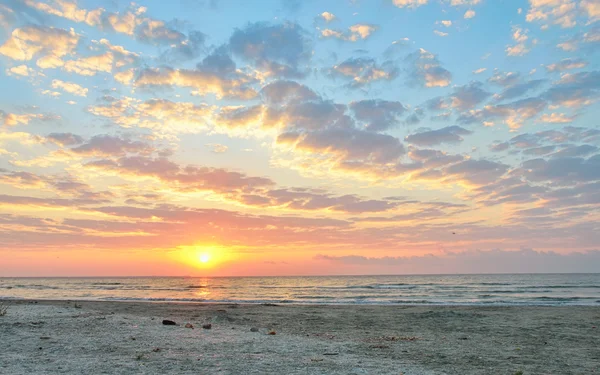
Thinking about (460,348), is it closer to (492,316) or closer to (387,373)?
(387,373)

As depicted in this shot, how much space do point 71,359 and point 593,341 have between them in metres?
18.3

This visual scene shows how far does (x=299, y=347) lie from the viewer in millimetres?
13852

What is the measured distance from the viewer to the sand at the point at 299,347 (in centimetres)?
1052

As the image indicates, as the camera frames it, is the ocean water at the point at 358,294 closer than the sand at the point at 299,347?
No

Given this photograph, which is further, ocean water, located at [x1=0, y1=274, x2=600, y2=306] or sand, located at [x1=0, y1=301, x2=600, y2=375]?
ocean water, located at [x1=0, y1=274, x2=600, y2=306]

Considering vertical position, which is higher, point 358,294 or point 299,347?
point 299,347

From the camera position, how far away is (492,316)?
2564 centimetres

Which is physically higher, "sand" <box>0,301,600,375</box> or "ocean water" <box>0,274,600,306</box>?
"sand" <box>0,301,600,375</box>

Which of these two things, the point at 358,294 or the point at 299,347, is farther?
the point at 358,294

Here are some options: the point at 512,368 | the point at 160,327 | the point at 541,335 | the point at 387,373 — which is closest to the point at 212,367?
the point at 387,373

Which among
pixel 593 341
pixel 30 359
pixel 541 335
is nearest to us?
pixel 30 359

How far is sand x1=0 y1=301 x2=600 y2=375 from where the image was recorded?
34.5 ft

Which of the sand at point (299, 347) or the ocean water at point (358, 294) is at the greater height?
the sand at point (299, 347)

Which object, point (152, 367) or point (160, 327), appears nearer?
point (152, 367)
